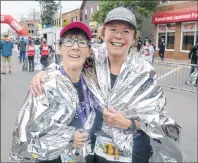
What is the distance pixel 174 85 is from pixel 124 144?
7131mm

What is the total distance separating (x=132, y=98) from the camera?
1651 mm

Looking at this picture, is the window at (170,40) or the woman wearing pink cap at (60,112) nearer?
the woman wearing pink cap at (60,112)

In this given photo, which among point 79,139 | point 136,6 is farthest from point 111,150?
point 136,6

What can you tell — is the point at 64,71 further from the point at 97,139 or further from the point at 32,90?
the point at 97,139

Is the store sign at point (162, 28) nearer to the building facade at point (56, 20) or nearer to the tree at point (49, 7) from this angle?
the building facade at point (56, 20)

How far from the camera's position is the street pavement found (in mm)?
3659

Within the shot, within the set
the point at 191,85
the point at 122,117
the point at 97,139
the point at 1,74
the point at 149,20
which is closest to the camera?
the point at 122,117

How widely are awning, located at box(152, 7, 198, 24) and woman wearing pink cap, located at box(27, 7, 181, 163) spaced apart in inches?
661

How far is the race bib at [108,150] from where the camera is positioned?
1.72m

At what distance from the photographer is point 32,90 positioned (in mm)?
1542

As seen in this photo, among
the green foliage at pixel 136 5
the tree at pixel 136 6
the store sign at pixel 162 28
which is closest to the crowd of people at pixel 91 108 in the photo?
the green foliage at pixel 136 5

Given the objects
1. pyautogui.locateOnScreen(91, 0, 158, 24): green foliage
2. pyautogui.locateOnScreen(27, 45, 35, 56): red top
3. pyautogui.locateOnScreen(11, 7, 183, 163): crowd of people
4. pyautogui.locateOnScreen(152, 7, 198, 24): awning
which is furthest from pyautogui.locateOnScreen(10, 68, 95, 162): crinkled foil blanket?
pyautogui.locateOnScreen(91, 0, 158, 24): green foliage

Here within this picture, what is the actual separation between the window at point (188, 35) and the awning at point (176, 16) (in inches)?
20.3

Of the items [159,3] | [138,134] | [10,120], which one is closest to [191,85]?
[10,120]
